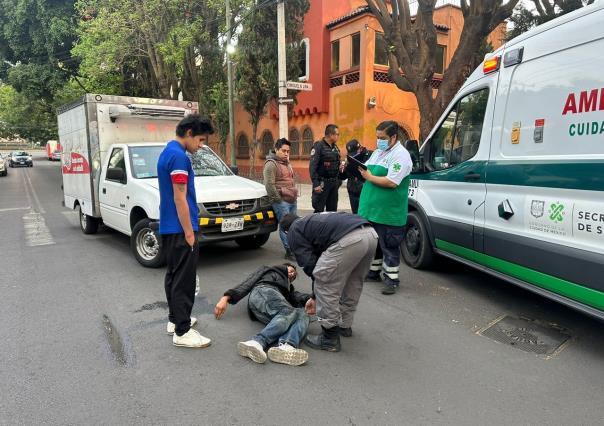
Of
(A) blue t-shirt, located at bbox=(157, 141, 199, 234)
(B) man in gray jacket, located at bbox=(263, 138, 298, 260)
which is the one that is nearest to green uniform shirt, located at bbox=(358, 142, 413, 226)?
(B) man in gray jacket, located at bbox=(263, 138, 298, 260)

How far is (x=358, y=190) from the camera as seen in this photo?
664cm

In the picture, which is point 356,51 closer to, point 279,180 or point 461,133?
point 279,180

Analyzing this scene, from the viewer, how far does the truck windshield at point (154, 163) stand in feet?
20.8

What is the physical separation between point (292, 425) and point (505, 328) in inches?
93.7

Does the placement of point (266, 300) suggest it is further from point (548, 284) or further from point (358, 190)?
point (358, 190)

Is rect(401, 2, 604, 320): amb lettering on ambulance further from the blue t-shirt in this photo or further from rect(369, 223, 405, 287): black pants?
the blue t-shirt

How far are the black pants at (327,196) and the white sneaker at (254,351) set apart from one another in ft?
12.0

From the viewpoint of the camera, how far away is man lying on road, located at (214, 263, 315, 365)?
3.26m

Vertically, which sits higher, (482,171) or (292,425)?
(482,171)

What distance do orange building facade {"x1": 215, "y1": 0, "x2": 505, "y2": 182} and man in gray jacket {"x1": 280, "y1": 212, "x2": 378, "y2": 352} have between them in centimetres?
1256

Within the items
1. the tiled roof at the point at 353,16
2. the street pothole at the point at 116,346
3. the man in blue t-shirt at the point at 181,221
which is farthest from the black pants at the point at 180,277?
the tiled roof at the point at 353,16

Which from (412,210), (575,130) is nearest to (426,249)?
(412,210)

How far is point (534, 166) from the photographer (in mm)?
3715

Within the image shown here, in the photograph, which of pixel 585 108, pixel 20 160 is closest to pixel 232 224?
pixel 585 108
